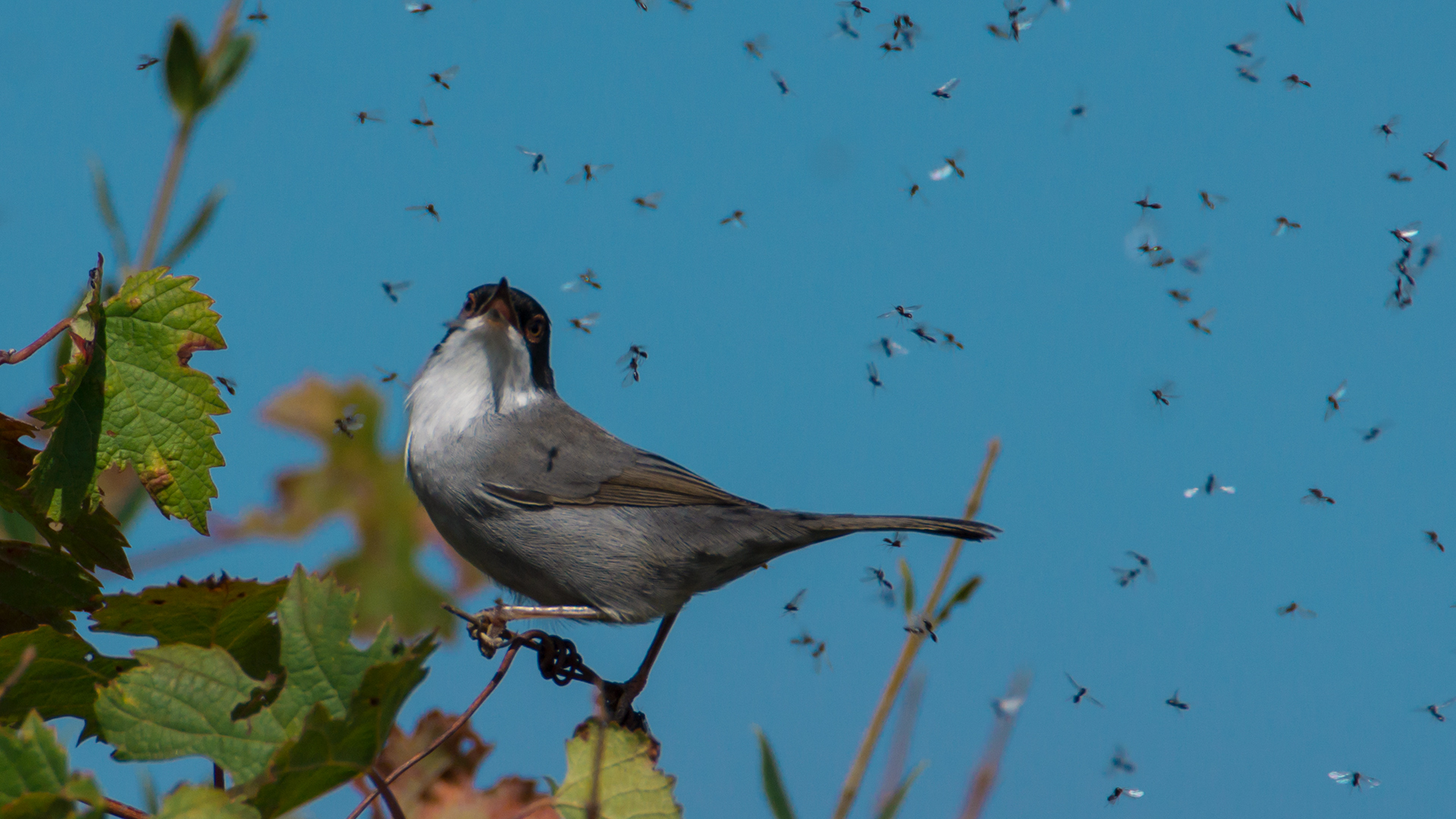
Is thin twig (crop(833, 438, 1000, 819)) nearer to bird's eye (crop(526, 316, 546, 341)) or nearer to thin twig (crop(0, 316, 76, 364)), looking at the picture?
thin twig (crop(0, 316, 76, 364))

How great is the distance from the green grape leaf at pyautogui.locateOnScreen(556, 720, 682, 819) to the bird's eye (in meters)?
3.59

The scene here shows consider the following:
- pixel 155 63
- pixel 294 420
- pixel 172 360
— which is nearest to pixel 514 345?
pixel 294 420

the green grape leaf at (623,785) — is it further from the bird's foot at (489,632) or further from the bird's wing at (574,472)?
the bird's wing at (574,472)

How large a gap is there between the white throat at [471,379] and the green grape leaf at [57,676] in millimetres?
2982

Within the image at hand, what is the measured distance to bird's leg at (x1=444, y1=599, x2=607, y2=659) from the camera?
11.8 ft

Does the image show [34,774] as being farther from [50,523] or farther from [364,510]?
[364,510]

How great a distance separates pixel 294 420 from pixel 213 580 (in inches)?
124

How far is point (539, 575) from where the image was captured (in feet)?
15.1

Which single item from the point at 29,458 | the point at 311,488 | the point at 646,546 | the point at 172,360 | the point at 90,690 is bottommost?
the point at 90,690

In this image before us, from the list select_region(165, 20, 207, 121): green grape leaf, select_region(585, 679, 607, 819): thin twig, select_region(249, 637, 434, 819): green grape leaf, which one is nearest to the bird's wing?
select_region(165, 20, 207, 121): green grape leaf

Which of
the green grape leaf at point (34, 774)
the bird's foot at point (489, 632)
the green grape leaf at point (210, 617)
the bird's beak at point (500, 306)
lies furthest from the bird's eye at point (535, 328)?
the green grape leaf at point (34, 774)

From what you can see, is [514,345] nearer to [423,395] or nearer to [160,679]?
[423,395]

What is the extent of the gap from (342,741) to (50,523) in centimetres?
96

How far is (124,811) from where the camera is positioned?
1.57 m
